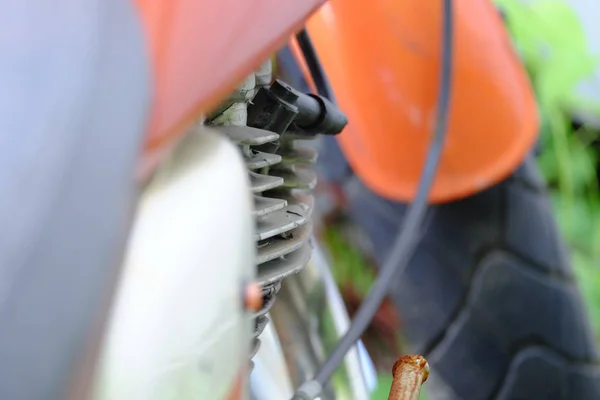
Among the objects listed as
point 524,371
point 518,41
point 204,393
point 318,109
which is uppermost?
point 518,41

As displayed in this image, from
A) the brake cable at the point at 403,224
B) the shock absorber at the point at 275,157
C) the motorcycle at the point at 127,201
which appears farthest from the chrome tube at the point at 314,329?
the motorcycle at the point at 127,201

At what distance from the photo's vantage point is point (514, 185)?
0.66 meters

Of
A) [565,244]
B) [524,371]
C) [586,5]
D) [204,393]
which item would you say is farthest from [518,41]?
[204,393]

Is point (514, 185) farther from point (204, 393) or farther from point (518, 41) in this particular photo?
point (204, 393)

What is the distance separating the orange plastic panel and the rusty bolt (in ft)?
1.15

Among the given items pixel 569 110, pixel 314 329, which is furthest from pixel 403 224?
pixel 569 110

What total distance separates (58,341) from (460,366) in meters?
0.63

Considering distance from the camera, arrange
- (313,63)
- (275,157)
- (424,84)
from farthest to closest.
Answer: (424,84), (313,63), (275,157)

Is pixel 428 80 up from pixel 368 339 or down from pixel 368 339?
up

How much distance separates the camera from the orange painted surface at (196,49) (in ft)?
0.59

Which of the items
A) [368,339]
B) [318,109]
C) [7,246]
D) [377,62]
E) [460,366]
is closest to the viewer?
[7,246]

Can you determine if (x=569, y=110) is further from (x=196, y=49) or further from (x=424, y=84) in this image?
(x=196, y=49)

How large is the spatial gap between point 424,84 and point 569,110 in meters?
0.19

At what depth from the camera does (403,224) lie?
1.66 feet
